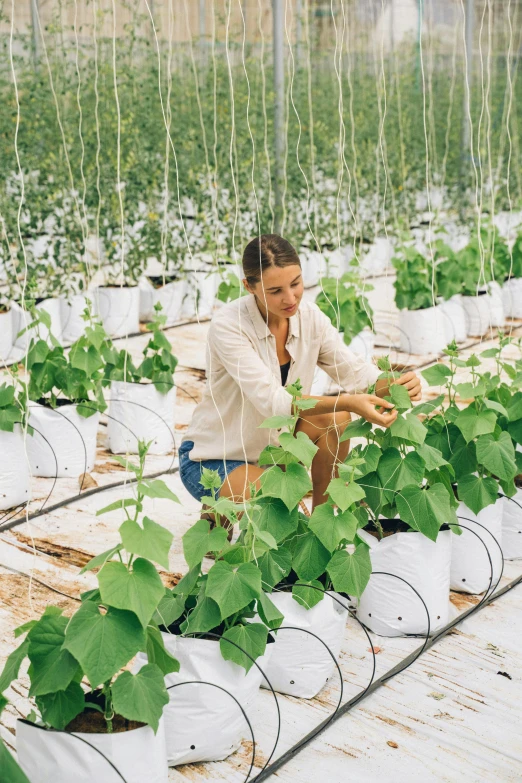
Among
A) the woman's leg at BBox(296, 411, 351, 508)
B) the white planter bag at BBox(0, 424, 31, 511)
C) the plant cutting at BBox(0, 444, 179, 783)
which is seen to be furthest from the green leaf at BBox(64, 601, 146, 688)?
the white planter bag at BBox(0, 424, 31, 511)

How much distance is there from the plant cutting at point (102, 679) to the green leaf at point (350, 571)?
54 centimetres

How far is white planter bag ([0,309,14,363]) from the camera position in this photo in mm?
4684

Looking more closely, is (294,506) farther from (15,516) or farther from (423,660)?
(15,516)

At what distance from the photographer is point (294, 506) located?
2.17 metres

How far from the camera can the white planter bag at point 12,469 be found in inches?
121

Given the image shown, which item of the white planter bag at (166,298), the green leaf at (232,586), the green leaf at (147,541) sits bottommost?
the white planter bag at (166,298)

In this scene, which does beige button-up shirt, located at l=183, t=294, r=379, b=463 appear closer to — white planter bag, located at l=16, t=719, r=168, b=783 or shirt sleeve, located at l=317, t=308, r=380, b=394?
shirt sleeve, located at l=317, t=308, r=380, b=394

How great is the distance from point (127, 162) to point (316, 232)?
119 cm

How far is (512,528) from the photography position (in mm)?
2859

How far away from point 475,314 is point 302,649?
349 centimetres

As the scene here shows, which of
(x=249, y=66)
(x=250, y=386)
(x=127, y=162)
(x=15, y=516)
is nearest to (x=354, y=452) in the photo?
(x=250, y=386)

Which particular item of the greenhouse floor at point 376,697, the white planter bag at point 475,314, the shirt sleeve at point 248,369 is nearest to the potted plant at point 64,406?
the greenhouse floor at point 376,697

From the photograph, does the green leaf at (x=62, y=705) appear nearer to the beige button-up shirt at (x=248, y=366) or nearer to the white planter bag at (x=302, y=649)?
the white planter bag at (x=302, y=649)

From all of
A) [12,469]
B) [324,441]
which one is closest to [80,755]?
[324,441]
